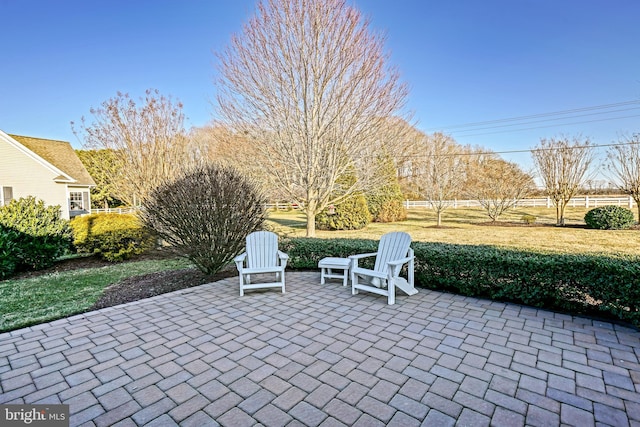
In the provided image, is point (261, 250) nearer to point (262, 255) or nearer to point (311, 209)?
point (262, 255)

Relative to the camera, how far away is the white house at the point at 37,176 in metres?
13.3

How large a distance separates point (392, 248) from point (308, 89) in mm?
4893

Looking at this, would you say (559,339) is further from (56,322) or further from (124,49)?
(124,49)

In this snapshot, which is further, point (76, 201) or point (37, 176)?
point (76, 201)

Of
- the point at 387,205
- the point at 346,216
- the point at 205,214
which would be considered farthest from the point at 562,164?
the point at 205,214

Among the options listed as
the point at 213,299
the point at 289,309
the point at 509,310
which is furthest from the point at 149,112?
the point at 509,310

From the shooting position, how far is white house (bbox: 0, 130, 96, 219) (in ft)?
43.7

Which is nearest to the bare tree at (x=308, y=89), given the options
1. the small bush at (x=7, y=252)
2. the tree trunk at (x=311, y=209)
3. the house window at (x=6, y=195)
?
the tree trunk at (x=311, y=209)

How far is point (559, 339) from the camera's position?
2988 millimetres

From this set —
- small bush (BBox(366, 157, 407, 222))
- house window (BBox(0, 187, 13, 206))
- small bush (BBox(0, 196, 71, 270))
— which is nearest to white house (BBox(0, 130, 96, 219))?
house window (BBox(0, 187, 13, 206))

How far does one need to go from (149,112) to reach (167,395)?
33.5ft

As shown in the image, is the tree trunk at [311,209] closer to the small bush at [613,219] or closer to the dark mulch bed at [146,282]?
the dark mulch bed at [146,282]

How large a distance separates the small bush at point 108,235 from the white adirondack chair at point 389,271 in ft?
18.9

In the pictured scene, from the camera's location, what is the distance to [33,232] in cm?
661
